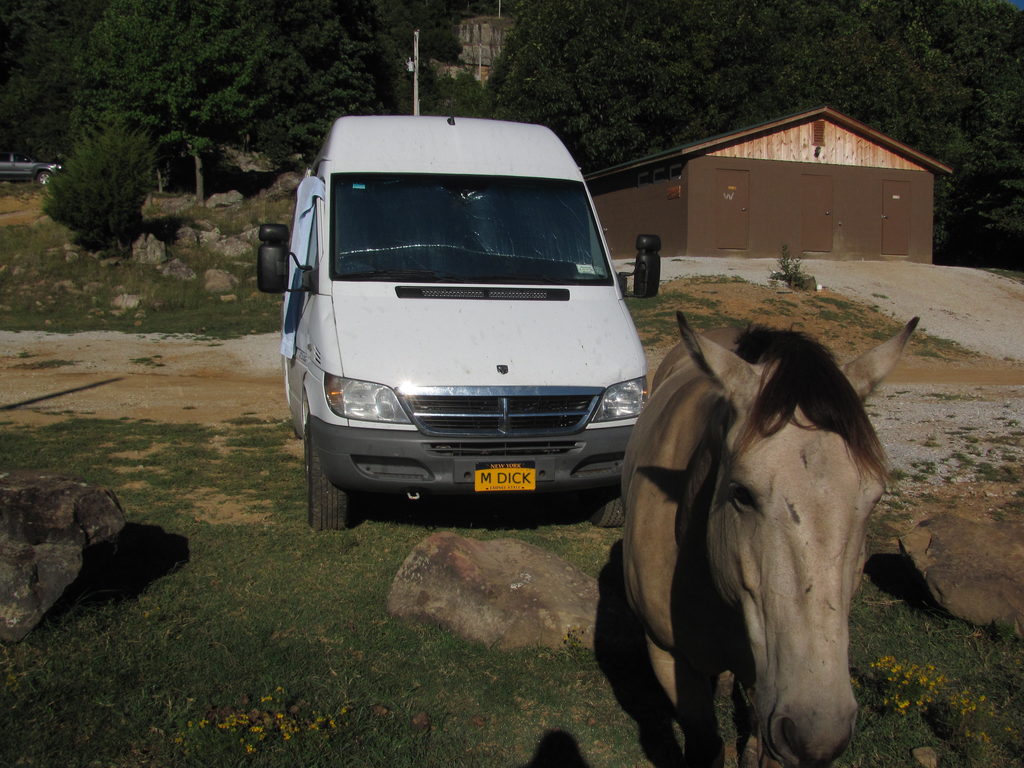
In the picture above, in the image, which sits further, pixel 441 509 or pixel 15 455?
pixel 15 455

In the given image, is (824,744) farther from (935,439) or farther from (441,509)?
(935,439)

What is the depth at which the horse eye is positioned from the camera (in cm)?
208

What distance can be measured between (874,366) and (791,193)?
2658 cm

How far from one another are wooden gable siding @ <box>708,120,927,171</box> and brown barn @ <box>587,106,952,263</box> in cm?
3

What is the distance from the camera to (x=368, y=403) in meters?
5.13

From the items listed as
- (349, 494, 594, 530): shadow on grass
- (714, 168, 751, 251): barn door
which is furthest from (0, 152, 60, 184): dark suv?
(349, 494, 594, 530): shadow on grass

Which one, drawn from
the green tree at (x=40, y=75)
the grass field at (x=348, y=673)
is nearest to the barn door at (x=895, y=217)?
the grass field at (x=348, y=673)

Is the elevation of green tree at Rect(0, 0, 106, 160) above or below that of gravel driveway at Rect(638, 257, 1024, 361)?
above

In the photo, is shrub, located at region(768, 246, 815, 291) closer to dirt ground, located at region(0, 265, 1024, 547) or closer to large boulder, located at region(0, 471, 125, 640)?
dirt ground, located at region(0, 265, 1024, 547)

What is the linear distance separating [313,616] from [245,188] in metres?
36.6

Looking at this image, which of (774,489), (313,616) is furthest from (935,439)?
(774,489)

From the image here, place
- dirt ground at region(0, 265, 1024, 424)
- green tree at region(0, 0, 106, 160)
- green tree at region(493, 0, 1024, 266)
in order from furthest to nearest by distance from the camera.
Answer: green tree at region(0, 0, 106, 160)
green tree at region(493, 0, 1024, 266)
dirt ground at region(0, 265, 1024, 424)

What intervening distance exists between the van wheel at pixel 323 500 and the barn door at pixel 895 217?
88.8 feet

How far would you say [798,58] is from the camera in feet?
128
